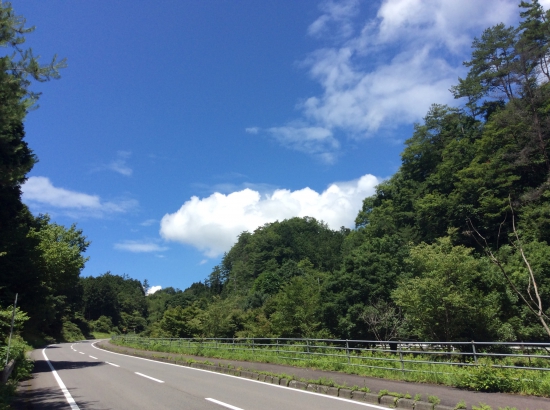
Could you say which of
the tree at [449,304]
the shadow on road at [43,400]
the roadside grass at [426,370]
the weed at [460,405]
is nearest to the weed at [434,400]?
the weed at [460,405]

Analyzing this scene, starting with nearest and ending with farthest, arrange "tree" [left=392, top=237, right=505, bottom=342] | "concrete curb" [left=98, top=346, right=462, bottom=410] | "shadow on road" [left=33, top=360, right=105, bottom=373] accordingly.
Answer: "concrete curb" [left=98, top=346, right=462, bottom=410], "shadow on road" [left=33, top=360, right=105, bottom=373], "tree" [left=392, top=237, right=505, bottom=342]

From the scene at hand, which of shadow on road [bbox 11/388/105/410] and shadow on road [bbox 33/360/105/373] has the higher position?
shadow on road [bbox 11/388/105/410]

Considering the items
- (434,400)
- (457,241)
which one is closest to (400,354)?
(434,400)

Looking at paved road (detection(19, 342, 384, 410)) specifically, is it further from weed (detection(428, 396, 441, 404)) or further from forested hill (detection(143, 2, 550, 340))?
forested hill (detection(143, 2, 550, 340))

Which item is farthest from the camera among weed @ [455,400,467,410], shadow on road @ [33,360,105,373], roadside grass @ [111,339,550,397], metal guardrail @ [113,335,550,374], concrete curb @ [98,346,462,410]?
shadow on road @ [33,360,105,373]

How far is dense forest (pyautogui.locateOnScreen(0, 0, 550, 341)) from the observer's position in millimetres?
19688

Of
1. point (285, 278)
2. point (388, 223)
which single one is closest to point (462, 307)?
point (388, 223)

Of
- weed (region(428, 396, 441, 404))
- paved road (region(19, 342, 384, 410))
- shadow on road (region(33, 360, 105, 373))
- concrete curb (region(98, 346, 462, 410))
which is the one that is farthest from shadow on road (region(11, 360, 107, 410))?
weed (region(428, 396, 441, 404))

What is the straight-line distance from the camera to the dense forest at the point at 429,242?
19.7 meters

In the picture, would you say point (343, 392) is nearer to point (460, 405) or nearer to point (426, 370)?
point (426, 370)

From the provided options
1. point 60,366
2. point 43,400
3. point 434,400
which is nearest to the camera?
point 434,400

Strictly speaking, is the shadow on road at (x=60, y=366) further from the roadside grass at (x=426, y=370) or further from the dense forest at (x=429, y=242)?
the roadside grass at (x=426, y=370)

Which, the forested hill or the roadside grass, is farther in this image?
the forested hill

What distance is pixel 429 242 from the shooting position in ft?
151
